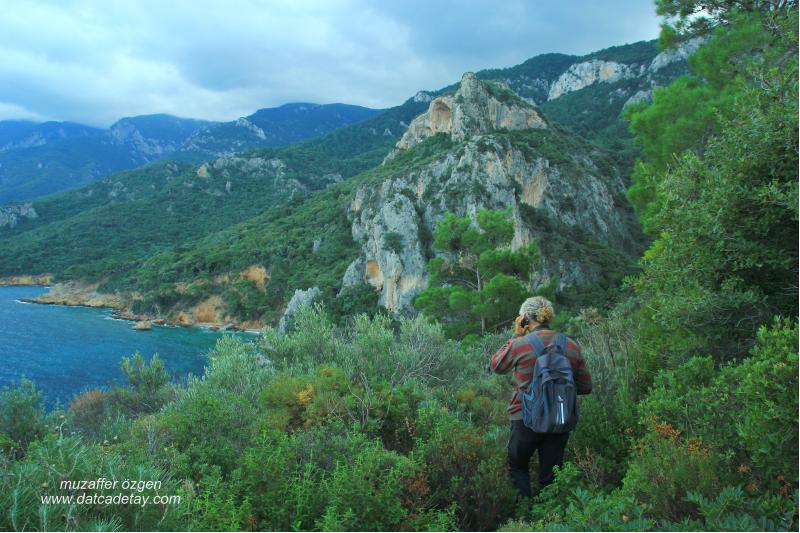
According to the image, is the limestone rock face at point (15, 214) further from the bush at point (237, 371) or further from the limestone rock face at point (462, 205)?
the bush at point (237, 371)

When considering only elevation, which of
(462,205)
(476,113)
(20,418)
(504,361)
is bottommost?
(20,418)

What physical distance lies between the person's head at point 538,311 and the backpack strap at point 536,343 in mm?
198

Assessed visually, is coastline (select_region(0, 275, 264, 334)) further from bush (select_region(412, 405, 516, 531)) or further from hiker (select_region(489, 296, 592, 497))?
hiker (select_region(489, 296, 592, 497))

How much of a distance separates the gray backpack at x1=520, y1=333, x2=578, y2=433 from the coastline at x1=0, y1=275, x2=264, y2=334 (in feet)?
163

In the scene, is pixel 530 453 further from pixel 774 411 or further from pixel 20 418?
pixel 20 418

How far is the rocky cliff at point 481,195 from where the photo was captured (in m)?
42.5

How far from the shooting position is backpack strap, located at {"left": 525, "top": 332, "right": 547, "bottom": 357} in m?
3.53

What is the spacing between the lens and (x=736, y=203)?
3547 mm

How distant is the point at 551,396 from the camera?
340 centimetres

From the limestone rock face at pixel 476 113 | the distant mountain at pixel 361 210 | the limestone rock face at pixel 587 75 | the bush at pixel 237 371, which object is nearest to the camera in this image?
the bush at pixel 237 371

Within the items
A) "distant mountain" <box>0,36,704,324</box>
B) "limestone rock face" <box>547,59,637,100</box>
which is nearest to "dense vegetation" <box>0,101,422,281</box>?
"distant mountain" <box>0,36,704,324</box>

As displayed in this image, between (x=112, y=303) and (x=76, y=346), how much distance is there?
75.4 feet

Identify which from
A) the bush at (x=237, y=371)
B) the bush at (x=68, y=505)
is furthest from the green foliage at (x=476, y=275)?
the bush at (x=68, y=505)

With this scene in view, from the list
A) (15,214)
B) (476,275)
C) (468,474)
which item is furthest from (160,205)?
(468,474)
